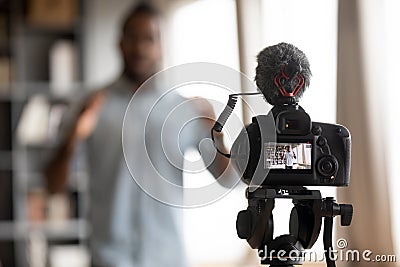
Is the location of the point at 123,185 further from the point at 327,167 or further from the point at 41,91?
the point at 41,91

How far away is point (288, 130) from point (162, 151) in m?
0.11

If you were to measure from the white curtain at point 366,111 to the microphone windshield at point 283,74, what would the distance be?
15cm

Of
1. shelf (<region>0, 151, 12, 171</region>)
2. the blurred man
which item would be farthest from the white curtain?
shelf (<region>0, 151, 12, 171</region>)

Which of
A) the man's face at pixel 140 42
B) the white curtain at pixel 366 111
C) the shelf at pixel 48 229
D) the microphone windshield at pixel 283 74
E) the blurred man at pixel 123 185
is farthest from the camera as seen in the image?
the shelf at pixel 48 229

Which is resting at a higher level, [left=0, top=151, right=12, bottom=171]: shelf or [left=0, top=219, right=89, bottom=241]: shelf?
[left=0, top=151, right=12, bottom=171]: shelf

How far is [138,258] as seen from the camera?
78.2 inches

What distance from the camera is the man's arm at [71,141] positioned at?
6.67 ft

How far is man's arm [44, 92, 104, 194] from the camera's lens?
2.03 meters

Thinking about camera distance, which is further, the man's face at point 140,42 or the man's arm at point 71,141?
the man's face at point 140,42

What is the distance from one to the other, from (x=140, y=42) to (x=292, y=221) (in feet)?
5.20

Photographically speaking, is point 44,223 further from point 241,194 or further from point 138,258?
point 241,194

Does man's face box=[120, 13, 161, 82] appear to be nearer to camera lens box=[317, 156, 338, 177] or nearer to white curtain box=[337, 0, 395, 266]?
white curtain box=[337, 0, 395, 266]

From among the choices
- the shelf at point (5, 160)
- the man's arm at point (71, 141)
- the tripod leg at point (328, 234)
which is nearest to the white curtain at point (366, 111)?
the tripod leg at point (328, 234)

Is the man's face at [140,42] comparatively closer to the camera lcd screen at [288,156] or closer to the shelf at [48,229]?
the camera lcd screen at [288,156]
